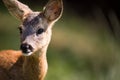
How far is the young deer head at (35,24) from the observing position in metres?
10.8

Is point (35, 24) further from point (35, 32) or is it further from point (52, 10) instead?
point (52, 10)

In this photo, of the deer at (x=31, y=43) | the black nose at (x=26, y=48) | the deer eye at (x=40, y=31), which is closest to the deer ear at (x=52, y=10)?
the deer at (x=31, y=43)

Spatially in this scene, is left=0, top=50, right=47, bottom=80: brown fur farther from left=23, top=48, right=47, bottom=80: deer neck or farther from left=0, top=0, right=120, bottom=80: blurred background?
left=0, top=0, right=120, bottom=80: blurred background

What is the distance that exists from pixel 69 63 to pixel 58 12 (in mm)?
4025

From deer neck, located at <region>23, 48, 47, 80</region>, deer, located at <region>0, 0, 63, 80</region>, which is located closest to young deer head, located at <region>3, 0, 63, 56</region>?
deer, located at <region>0, 0, 63, 80</region>

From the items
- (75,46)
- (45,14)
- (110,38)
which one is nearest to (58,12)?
(45,14)

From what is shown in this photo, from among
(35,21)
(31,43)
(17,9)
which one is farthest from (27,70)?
(17,9)

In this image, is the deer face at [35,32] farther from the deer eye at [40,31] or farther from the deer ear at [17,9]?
the deer ear at [17,9]

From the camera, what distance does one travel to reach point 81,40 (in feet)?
56.3

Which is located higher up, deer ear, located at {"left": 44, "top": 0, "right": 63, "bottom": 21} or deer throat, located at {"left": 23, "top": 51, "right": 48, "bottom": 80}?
deer ear, located at {"left": 44, "top": 0, "right": 63, "bottom": 21}

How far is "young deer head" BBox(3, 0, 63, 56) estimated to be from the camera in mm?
10836

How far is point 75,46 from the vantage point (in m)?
16.6

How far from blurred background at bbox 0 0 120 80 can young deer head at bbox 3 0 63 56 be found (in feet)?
3.91

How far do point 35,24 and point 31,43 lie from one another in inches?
14.0
